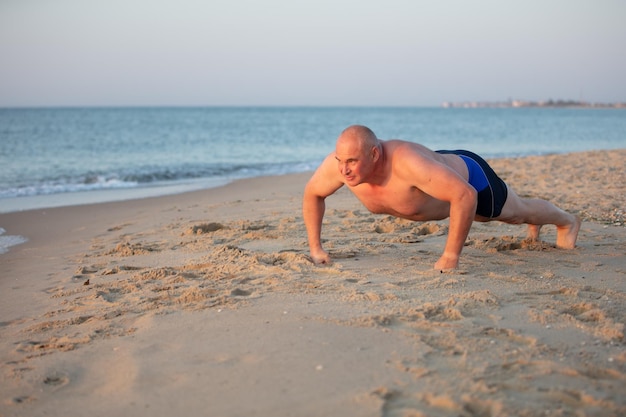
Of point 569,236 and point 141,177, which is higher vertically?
point 569,236

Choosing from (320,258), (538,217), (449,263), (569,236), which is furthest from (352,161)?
(569,236)

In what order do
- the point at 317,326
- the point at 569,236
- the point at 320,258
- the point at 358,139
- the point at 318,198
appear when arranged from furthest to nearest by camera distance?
the point at 569,236, the point at 318,198, the point at 320,258, the point at 358,139, the point at 317,326

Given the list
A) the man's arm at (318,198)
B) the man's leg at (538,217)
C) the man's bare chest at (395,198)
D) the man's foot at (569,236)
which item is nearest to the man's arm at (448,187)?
the man's bare chest at (395,198)

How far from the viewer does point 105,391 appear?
281cm

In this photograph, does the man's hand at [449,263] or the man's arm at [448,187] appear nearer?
the man's arm at [448,187]

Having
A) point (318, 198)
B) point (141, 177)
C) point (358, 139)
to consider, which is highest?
point (358, 139)

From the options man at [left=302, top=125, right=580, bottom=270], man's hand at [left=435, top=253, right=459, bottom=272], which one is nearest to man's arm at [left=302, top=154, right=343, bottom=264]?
man at [left=302, top=125, right=580, bottom=270]

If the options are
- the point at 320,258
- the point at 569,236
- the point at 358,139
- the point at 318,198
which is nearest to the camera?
the point at 358,139

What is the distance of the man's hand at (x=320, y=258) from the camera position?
4.78 metres

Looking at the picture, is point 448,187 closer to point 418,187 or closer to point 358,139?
point 418,187

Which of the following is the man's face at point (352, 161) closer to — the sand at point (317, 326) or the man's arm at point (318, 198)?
the man's arm at point (318, 198)

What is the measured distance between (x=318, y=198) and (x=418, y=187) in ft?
2.84

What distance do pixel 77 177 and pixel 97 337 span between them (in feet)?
41.4

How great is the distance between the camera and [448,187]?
4.30 m
